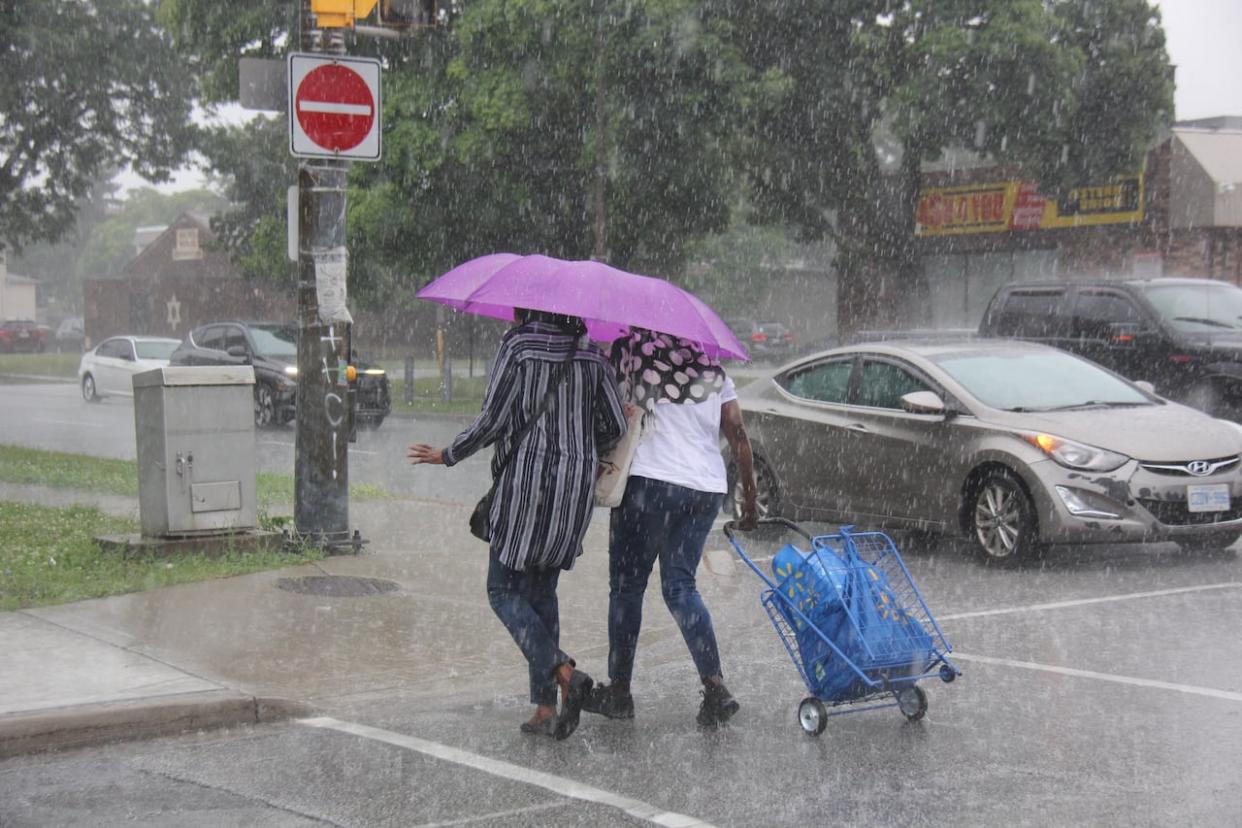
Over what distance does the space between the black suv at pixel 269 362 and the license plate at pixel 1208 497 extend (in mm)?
13983

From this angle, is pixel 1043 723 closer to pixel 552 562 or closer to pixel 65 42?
pixel 552 562

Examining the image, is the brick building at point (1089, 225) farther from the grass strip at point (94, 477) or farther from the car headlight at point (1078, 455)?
the car headlight at point (1078, 455)

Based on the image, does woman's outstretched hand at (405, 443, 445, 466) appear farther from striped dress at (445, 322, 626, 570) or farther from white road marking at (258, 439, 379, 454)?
white road marking at (258, 439, 379, 454)

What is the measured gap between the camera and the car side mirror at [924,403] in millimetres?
10211

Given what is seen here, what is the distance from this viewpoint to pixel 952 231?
36.6 metres

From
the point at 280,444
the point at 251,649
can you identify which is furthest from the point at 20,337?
the point at 251,649

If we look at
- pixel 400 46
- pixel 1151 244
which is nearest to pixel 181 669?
pixel 400 46

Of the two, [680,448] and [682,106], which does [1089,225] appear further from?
[680,448]

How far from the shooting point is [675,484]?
6.02m

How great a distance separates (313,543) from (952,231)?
2905 cm

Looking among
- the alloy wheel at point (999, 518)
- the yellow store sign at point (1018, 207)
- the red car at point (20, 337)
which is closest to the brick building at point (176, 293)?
the red car at point (20, 337)

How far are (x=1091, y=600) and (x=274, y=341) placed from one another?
17.8 meters

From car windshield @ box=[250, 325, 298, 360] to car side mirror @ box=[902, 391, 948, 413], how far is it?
50.3ft

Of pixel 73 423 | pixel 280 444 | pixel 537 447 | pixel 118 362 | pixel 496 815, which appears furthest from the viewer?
pixel 118 362
